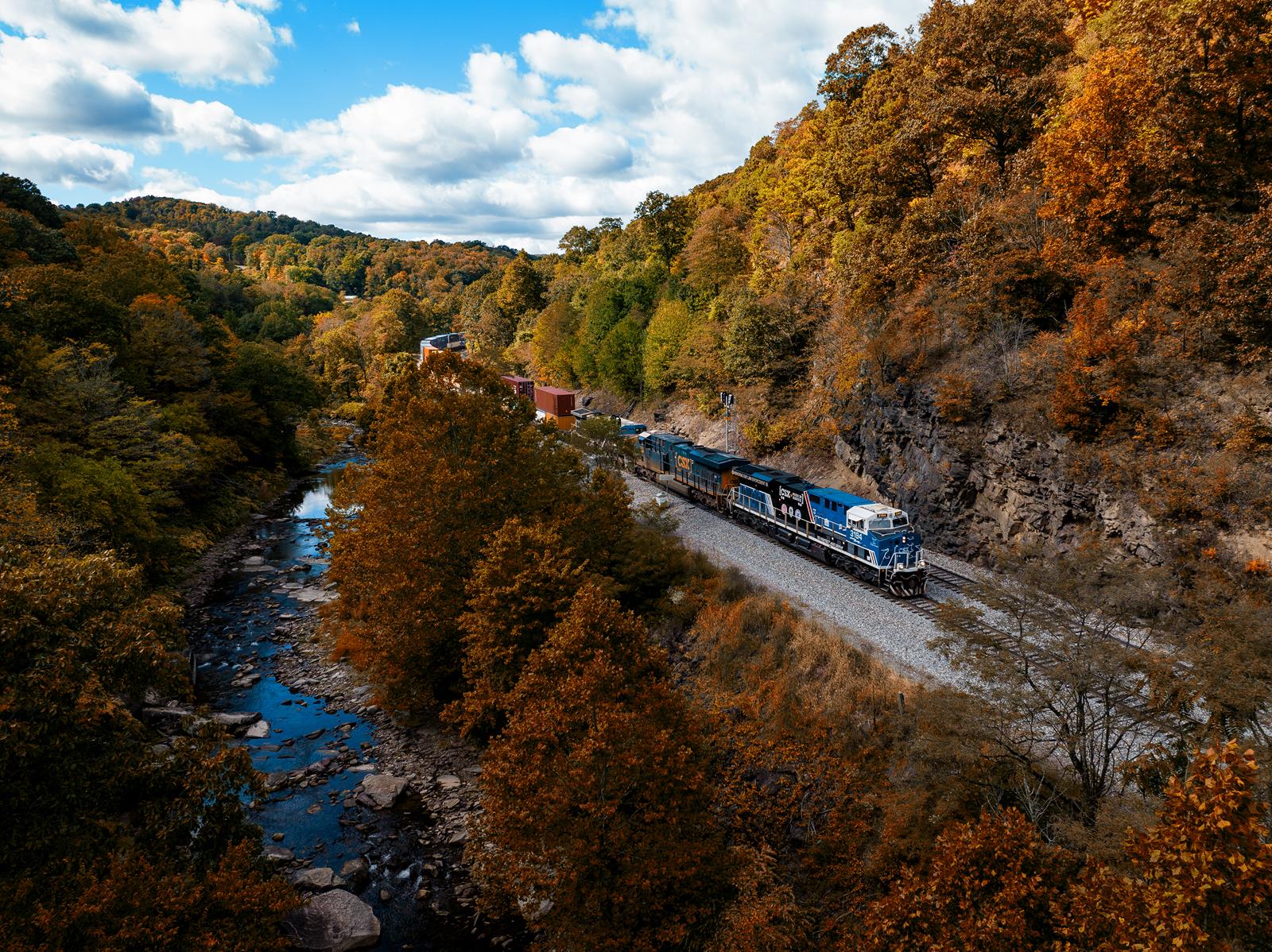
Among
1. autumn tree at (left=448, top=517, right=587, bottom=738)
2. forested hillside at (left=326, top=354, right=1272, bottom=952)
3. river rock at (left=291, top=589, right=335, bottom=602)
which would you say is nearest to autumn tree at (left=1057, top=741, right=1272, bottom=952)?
forested hillside at (left=326, top=354, right=1272, bottom=952)

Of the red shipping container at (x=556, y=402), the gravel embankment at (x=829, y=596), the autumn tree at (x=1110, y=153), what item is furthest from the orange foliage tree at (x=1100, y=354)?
the red shipping container at (x=556, y=402)

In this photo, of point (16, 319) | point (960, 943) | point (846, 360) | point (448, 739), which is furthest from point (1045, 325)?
point (16, 319)

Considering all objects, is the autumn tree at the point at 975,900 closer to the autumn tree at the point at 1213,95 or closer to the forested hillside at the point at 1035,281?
the forested hillside at the point at 1035,281

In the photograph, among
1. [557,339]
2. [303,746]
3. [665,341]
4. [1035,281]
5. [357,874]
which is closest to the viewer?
[357,874]

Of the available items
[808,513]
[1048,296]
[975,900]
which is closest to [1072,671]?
[975,900]

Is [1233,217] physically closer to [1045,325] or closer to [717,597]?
[1045,325]

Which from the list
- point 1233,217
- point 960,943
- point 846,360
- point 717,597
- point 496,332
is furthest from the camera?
point 496,332

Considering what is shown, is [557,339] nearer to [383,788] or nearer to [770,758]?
[383,788]
